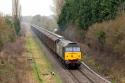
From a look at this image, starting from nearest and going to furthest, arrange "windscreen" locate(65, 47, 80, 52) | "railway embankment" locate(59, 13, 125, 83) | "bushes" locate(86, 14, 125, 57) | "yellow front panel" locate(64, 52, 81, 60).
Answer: "railway embankment" locate(59, 13, 125, 83) < "bushes" locate(86, 14, 125, 57) < "yellow front panel" locate(64, 52, 81, 60) < "windscreen" locate(65, 47, 80, 52)

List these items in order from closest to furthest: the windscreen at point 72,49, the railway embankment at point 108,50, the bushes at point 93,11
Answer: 1. the railway embankment at point 108,50
2. the windscreen at point 72,49
3. the bushes at point 93,11

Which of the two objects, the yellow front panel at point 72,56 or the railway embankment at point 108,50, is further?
the yellow front panel at point 72,56

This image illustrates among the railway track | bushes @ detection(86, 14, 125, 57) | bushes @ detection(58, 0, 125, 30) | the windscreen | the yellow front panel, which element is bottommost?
the railway track

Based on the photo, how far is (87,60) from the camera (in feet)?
124

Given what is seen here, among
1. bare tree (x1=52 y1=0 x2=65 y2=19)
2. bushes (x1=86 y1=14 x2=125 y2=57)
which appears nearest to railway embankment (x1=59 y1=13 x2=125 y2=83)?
bushes (x1=86 y1=14 x2=125 y2=57)

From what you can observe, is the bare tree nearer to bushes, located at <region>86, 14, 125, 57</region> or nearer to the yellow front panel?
bushes, located at <region>86, 14, 125, 57</region>

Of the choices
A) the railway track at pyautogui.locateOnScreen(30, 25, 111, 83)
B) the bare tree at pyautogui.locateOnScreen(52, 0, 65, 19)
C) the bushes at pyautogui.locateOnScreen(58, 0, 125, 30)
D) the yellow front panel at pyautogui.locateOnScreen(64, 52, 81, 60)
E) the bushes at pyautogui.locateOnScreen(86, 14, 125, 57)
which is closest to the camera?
the railway track at pyautogui.locateOnScreen(30, 25, 111, 83)

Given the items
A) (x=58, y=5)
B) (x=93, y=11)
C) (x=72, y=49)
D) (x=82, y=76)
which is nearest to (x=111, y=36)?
(x=72, y=49)

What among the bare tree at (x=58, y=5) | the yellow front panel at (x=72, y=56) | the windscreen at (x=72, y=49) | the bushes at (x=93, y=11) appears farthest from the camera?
the bare tree at (x=58, y=5)

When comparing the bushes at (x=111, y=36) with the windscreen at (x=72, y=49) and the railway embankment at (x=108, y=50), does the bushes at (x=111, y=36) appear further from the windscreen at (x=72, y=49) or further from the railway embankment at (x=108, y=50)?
the windscreen at (x=72, y=49)

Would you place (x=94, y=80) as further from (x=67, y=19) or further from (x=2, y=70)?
(x=67, y=19)

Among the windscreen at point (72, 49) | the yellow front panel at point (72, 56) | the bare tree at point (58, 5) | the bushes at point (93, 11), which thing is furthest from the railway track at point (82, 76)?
the bare tree at point (58, 5)

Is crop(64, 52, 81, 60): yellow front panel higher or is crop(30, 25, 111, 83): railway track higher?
crop(64, 52, 81, 60): yellow front panel

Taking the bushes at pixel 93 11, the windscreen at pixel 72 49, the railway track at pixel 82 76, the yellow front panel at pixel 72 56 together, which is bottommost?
the railway track at pixel 82 76
